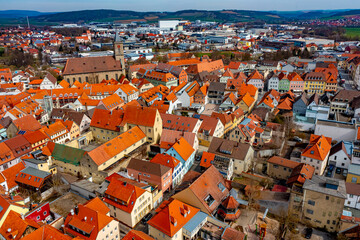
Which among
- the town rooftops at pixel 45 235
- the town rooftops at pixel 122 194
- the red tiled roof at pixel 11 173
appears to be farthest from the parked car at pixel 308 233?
the red tiled roof at pixel 11 173

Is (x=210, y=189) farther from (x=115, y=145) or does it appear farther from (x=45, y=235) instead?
(x=45, y=235)

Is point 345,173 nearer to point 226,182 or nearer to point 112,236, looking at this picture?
point 226,182

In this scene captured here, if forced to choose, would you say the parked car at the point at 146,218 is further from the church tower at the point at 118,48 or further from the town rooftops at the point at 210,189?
the church tower at the point at 118,48

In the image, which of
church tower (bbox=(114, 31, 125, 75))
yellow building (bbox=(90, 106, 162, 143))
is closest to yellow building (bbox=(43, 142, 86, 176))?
yellow building (bbox=(90, 106, 162, 143))

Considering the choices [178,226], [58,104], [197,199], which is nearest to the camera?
[178,226]

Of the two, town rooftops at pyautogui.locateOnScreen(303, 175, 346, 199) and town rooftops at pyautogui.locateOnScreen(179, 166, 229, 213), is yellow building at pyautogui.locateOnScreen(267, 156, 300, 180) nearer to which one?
town rooftops at pyautogui.locateOnScreen(303, 175, 346, 199)

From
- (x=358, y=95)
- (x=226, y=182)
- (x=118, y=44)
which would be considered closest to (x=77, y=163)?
(x=226, y=182)
